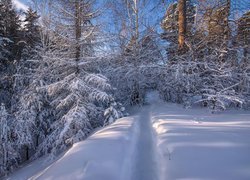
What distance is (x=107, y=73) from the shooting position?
13609 millimetres

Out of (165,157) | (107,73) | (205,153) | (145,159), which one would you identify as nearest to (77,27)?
(107,73)

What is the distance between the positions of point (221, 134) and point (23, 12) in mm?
20009

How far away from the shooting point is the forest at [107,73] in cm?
1109

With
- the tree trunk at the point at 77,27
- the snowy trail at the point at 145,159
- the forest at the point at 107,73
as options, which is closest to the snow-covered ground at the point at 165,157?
the snowy trail at the point at 145,159

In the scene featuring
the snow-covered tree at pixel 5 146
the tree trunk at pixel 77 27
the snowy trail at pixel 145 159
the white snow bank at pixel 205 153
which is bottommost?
the snow-covered tree at pixel 5 146

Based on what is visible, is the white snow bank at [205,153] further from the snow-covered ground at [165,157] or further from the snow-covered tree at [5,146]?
the snow-covered tree at [5,146]

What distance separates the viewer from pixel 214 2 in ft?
46.0

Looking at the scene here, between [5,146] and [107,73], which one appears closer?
[5,146]

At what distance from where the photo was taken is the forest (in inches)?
437

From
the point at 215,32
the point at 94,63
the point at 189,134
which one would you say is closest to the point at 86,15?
the point at 94,63

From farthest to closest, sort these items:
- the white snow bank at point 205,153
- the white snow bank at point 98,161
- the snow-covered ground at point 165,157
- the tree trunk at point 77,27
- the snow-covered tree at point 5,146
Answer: the tree trunk at point 77,27
the snow-covered tree at point 5,146
the white snow bank at point 98,161
the snow-covered ground at point 165,157
the white snow bank at point 205,153

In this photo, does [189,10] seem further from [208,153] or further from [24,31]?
[208,153]

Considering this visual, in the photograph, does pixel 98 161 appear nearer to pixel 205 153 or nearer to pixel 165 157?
pixel 165 157

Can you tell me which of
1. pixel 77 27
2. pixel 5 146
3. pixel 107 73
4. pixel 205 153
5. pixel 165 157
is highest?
pixel 77 27
